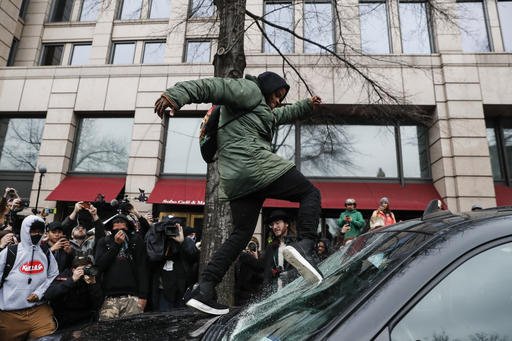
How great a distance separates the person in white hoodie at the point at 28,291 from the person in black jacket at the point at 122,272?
617mm

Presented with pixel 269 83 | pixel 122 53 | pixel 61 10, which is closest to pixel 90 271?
pixel 269 83

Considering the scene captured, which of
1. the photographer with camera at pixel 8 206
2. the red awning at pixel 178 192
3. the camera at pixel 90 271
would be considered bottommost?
the camera at pixel 90 271

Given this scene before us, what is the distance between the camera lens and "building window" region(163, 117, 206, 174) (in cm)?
1304

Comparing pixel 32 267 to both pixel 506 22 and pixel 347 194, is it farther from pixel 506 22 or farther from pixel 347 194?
pixel 506 22

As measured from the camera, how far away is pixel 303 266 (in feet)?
6.22

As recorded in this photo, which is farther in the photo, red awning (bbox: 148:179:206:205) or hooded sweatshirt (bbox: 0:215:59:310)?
red awning (bbox: 148:179:206:205)

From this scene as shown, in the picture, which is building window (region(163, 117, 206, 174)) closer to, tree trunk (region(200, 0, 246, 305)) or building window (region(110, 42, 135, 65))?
building window (region(110, 42, 135, 65))

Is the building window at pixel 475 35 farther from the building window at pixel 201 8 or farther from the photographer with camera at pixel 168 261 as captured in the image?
the photographer with camera at pixel 168 261

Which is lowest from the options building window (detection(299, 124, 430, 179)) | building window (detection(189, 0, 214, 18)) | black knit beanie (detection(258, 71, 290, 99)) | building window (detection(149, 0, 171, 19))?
black knit beanie (detection(258, 71, 290, 99))

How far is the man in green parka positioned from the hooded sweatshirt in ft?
8.93

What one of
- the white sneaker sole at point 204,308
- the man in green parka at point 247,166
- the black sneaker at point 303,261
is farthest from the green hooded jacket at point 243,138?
the white sneaker sole at point 204,308

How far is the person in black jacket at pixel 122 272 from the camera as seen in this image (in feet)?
15.4

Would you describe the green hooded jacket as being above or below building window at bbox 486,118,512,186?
below

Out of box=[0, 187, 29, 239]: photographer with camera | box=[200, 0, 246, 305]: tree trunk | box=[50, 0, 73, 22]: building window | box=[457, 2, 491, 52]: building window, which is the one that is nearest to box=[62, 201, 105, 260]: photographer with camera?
box=[0, 187, 29, 239]: photographer with camera
